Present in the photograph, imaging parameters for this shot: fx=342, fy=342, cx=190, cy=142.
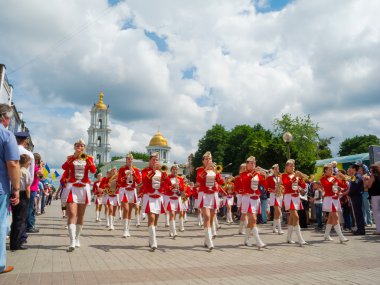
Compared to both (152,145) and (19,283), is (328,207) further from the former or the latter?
(152,145)

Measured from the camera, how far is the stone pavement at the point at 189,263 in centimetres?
564

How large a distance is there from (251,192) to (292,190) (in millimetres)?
1753

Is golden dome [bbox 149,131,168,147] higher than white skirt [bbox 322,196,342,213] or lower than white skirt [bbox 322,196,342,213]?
higher

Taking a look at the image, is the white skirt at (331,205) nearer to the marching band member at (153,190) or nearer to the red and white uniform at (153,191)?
the marching band member at (153,190)

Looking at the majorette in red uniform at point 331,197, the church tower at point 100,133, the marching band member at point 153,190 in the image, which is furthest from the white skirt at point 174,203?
the church tower at point 100,133

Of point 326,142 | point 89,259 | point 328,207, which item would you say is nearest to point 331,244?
point 328,207

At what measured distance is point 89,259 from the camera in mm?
7164

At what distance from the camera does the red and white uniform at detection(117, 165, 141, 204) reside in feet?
37.0

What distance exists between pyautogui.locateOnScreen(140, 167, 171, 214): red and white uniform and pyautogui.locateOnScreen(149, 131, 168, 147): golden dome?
401ft

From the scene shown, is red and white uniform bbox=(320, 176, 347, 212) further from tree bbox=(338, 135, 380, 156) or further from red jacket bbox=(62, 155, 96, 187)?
tree bbox=(338, 135, 380, 156)

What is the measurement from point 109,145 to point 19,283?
12726cm

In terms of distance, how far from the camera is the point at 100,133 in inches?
4953

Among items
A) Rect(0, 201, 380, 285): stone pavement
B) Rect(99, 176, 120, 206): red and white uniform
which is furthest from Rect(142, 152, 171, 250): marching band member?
Rect(99, 176, 120, 206): red and white uniform

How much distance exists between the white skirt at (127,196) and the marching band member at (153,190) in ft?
8.83
